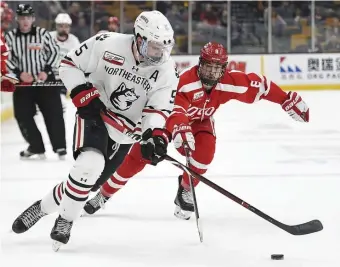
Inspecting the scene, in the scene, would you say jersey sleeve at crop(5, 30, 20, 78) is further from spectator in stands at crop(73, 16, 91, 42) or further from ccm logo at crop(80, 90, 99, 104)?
spectator in stands at crop(73, 16, 91, 42)

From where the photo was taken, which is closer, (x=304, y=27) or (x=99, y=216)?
(x=99, y=216)

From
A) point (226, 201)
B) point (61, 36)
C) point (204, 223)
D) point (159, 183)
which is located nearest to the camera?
point (204, 223)

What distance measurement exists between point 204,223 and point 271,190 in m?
0.88

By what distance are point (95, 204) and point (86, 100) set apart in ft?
2.71

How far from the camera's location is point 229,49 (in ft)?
39.2

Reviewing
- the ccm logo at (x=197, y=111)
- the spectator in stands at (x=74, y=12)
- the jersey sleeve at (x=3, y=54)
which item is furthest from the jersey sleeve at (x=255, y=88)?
→ the spectator in stands at (x=74, y=12)

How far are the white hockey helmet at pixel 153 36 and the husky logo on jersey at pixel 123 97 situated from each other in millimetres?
178

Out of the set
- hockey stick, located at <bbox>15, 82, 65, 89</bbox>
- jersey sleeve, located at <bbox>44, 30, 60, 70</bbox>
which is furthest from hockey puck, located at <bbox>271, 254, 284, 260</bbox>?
jersey sleeve, located at <bbox>44, 30, 60, 70</bbox>

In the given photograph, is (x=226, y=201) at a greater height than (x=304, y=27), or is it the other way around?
(x=304, y=27)

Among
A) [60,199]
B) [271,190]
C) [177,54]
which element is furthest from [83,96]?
[177,54]

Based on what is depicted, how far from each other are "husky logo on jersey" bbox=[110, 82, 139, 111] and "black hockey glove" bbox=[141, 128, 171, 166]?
15 centimetres

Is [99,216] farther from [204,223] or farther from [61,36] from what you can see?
[61,36]

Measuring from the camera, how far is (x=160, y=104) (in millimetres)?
3203

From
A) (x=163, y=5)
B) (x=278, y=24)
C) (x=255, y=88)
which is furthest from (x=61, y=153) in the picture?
(x=278, y=24)
